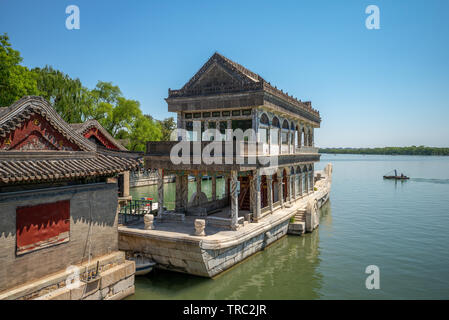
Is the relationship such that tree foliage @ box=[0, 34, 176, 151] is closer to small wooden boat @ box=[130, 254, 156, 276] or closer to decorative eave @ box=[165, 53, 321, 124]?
decorative eave @ box=[165, 53, 321, 124]

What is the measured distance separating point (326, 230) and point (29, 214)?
1873 cm

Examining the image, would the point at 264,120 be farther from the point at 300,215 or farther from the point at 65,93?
the point at 65,93

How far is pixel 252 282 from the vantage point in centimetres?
1312

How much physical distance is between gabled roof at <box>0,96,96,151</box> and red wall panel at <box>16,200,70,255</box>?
219 centimetres

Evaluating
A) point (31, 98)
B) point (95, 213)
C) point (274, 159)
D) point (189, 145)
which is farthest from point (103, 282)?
point (274, 159)

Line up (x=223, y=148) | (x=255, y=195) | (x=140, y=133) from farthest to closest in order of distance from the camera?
(x=140, y=133), (x=255, y=195), (x=223, y=148)

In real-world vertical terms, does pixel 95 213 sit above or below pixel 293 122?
below

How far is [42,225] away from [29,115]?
10.7 ft

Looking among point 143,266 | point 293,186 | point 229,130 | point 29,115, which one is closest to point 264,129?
point 229,130

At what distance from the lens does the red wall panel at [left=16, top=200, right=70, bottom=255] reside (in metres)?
8.74

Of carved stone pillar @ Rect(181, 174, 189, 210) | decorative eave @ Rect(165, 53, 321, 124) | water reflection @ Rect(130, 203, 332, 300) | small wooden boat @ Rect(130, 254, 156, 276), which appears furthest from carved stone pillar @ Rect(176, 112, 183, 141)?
water reflection @ Rect(130, 203, 332, 300)

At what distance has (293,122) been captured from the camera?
2344 cm

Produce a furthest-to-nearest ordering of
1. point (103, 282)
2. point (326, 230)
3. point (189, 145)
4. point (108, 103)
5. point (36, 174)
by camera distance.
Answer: point (108, 103) < point (326, 230) < point (189, 145) < point (103, 282) < point (36, 174)
